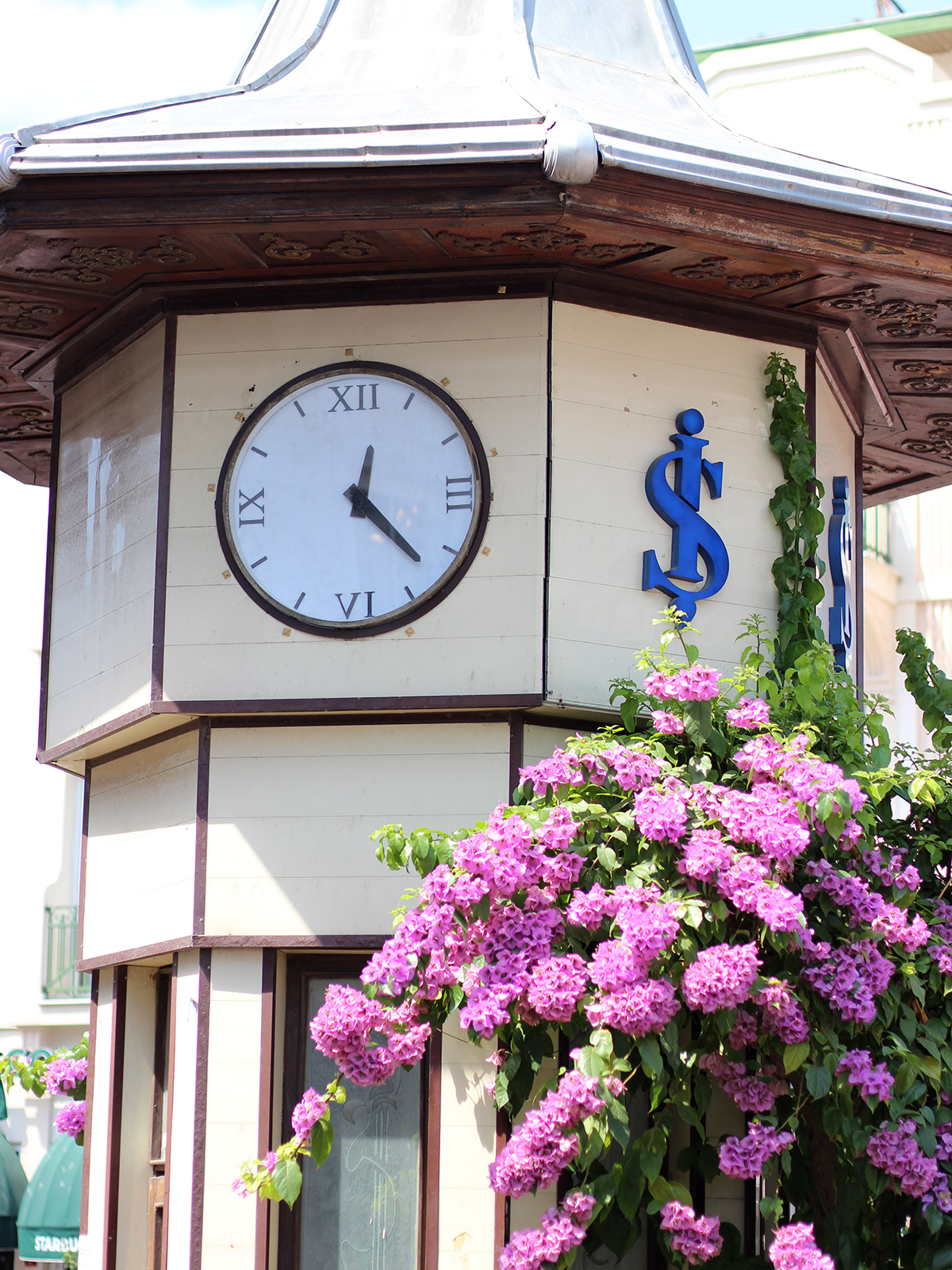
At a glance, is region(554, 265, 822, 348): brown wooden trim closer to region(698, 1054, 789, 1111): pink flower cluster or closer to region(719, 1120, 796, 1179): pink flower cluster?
region(698, 1054, 789, 1111): pink flower cluster

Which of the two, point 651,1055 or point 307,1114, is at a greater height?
point 651,1055

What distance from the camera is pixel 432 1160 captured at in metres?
7.27

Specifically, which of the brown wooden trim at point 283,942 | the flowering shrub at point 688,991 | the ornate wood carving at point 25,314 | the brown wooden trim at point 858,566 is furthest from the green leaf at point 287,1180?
the ornate wood carving at point 25,314

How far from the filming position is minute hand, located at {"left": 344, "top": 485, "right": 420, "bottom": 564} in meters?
7.79

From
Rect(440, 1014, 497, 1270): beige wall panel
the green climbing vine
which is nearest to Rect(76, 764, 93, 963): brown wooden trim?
Rect(440, 1014, 497, 1270): beige wall panel

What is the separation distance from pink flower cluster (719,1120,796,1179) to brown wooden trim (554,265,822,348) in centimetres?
347

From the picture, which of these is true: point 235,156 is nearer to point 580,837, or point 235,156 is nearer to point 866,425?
point 580,837

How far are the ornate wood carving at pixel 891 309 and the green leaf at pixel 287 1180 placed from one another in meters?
4.33

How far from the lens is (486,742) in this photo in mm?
7566

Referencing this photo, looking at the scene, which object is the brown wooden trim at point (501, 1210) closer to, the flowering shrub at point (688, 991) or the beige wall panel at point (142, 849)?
the flowering shrub at point (688, 991)

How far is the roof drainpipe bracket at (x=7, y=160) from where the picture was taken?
282 inches

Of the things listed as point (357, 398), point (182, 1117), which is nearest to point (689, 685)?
point (357, 398)

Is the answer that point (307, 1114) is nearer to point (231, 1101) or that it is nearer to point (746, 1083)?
point (231, 1101)

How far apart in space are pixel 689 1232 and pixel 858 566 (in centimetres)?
402
